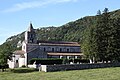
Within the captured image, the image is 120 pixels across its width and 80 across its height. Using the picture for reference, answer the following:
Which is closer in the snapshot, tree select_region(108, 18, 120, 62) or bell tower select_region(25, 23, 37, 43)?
tree select_region(108, 18, 120, 62)

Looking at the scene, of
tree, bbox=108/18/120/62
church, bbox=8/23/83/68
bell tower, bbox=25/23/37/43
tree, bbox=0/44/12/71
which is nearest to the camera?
tree, bbox=0/44/12/71

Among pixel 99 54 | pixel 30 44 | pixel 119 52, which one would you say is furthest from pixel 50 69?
pixel 30 44

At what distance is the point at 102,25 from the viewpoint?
70.1 m

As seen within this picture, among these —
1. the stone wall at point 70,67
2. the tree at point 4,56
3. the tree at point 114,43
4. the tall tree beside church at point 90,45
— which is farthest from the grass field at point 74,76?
the tree at point 114,43

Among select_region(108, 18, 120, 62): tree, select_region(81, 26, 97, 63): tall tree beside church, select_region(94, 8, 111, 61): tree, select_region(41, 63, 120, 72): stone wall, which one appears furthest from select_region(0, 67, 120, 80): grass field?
select_region(108, 18, 120, 62): tree

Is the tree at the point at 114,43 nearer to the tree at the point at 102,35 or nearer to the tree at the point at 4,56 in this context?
the tree at the point at 102,35

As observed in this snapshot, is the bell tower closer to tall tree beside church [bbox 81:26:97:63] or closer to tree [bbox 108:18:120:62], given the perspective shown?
tall tree beside church [bbox 81:26:97:63]

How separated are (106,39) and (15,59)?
35.0m

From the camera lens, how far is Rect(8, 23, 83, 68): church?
90650 mm

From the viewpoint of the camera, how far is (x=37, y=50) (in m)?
90.8

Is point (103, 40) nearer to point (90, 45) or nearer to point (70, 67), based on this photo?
point (90, 45)

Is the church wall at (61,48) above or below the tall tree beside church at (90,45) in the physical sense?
above

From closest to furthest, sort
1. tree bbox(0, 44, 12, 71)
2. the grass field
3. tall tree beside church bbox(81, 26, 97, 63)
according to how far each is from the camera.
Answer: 1. the grass field
2. tree bbox(0, 44, 12, 71)
3. tall tree beside church bbox(81, 26, 97, 63)

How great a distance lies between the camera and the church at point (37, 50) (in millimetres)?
90650
